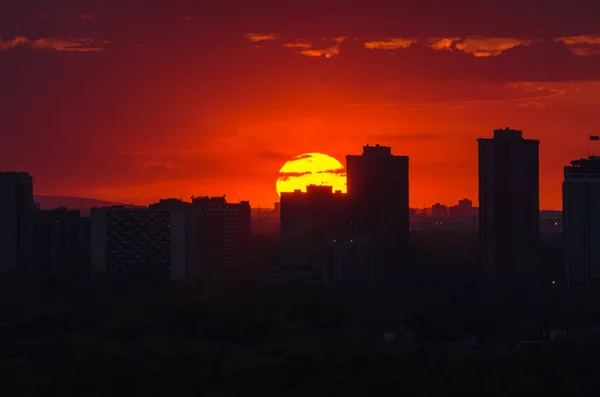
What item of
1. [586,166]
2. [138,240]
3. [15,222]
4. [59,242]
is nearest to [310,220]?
[138,240]

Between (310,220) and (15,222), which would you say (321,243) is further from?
(15,222)

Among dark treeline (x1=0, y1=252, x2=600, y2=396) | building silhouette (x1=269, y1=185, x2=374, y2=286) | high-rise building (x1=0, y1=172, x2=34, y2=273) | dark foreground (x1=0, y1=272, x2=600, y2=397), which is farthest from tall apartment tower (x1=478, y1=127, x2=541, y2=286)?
high-rise building (x1=0, y1=172, x2=34, y2=273)


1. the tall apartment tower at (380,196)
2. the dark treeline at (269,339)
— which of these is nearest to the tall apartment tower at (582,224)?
the dark treeline at (269,339)

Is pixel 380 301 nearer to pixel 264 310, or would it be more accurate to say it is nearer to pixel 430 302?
pixel 430 302

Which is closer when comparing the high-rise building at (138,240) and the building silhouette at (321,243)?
the building silhouette at (321,243)

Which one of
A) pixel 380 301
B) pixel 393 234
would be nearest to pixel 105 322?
pixel 380 301

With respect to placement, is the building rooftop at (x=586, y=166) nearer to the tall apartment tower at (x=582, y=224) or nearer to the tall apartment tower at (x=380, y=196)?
the tall apartment tower at (x=582, y=224)
